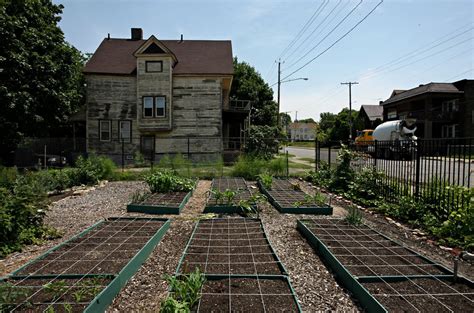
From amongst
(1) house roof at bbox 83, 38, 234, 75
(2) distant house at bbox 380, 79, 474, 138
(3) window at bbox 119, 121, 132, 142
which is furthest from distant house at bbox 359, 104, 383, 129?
(3) window at bbox 119, 121, 132, 142

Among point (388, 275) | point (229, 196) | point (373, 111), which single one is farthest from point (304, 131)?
point (388, 275)

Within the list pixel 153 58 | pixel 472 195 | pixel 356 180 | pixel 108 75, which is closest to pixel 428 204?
pixel 472 195

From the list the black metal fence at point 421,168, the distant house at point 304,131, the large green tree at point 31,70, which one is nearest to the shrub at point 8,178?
the large green tree at point 31,70

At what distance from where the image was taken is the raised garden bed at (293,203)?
7.18 meters

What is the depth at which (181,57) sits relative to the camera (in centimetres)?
2316

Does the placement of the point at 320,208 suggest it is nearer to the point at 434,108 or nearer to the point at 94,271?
the point at 94,271

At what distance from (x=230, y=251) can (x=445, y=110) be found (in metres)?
37.7

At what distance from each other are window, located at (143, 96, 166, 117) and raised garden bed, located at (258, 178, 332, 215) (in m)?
13.5

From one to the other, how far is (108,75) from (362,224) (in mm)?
20754

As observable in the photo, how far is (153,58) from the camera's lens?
20.6 metres

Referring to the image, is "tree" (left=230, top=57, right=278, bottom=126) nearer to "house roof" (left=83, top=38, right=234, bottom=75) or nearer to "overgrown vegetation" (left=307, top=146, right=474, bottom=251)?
"house roof" (left=83, top=38, right=234, bottom=75)

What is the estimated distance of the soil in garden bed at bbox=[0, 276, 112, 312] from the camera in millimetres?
2711

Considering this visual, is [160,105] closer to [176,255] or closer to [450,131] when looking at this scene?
[176,255]

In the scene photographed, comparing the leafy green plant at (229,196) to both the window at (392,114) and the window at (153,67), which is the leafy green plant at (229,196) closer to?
the window at (153,67)
